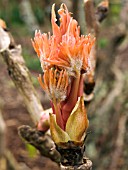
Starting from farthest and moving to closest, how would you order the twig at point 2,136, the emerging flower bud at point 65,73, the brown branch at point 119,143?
the brown branch at point 119,143, the twig at point 2,136, the emerging flower bud at point 65,73

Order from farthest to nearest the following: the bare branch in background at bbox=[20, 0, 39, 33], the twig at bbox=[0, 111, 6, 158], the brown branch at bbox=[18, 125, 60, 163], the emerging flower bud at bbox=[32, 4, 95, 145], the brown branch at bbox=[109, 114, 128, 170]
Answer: the bare branch in background at bbox=[20, 0, 39, 33] → the brown branch at bbox=[109, 114, 128, 170] → the twig at bbox=[0, 111, 6, 158] → the brown branch at bbox=[18, 125, 60, 163] → the emerging flower bud at bbox=[32, 4, 95, 145]

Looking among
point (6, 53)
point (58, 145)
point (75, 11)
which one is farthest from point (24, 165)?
point (58, 145)

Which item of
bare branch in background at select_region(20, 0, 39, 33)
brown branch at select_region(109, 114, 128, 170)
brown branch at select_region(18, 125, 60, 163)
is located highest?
bare branch in background at select_region(20, 0, 39, 33)

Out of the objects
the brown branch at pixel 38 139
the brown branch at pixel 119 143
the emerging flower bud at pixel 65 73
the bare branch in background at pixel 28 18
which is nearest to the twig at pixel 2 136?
the brown branch at pixel 119 143

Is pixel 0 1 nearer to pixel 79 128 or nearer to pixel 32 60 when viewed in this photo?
pixel 32 60

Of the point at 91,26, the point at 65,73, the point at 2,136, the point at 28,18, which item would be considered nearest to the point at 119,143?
the point at 2,136

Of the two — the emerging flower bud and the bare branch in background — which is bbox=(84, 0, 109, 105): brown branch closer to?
the emerging flower bud

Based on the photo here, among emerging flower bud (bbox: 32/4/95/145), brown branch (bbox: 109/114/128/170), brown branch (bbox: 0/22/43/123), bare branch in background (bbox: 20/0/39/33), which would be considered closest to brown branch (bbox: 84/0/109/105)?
brown branch (bbox: 0/22/43/123)

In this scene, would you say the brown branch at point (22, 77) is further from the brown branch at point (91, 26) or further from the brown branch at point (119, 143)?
the brown branch at point (119, 143)

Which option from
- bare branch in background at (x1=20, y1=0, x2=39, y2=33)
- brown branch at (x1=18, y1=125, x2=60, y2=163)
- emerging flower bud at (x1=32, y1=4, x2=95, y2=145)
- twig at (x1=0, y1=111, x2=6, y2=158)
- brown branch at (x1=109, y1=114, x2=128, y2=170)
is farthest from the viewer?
bare branch in background at (x1=20, y1=0, x2=39, y2=33)

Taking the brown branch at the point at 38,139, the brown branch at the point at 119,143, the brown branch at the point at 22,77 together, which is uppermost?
the brown branch at the point at 22,77

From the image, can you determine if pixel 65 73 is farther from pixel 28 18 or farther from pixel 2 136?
pixel 28 18
